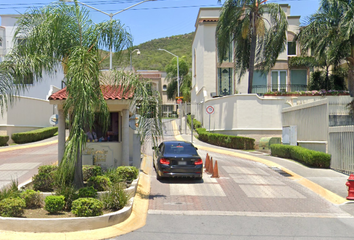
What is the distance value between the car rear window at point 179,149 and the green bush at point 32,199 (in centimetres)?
581

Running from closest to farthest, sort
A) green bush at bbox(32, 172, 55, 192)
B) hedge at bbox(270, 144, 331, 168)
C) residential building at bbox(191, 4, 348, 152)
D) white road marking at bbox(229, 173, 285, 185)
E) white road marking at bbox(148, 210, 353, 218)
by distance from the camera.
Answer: white road marking at bbox(148, 210, 353, 218)
green bush at bbox(32, 172, 55, 192)
white road marking at bbox(229, 173, 285, 185)
hedge at bbox(270, 144, 331, 168)
residential building at bbox(191, 4, 348, 152)

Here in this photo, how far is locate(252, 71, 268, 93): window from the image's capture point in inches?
1266

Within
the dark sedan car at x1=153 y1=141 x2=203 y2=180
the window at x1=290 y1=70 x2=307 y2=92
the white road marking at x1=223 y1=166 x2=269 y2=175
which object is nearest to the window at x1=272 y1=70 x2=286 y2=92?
the window at x1=290 y1=70 x2=307 y2=92

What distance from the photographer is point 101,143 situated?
13.5 m

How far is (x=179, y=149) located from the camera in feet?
46.1

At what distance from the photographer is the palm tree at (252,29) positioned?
82.0 feet

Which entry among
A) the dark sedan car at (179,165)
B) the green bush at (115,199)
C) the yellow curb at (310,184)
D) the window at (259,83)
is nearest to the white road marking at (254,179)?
the yellow curb at (310,184)

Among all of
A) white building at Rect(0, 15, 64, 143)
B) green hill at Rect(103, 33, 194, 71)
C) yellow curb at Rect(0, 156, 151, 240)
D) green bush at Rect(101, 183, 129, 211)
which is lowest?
yellow curb at Rect(0, 156, 151, 240)

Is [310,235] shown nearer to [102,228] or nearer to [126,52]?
[102,228]

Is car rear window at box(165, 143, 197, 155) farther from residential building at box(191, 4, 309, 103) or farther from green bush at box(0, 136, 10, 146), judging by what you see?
residential building at box(191, 4, 309, 103)

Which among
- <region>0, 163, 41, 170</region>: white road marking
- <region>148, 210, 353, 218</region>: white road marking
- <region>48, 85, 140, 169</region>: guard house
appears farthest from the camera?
<region>0, 163, 41, 170</region>: white road marking

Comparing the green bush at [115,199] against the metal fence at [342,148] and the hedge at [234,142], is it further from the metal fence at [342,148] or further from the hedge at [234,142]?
the hedge at [234,142]

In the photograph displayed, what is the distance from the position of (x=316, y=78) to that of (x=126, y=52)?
2546 centimetres

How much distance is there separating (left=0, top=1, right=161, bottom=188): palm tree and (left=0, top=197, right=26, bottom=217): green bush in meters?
1.29
